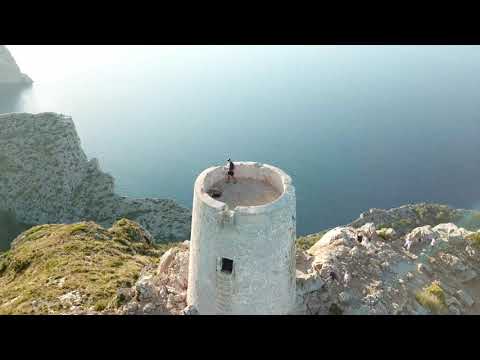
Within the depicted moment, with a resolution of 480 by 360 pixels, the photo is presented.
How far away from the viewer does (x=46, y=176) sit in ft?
231

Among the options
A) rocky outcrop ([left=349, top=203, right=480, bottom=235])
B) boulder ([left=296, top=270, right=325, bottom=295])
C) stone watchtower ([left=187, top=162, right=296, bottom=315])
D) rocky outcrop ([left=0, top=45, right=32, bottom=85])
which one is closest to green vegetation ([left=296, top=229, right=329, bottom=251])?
rocky outcrop ([left=349, top=203, right=480, bottom=235])

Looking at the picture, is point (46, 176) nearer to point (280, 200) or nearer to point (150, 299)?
point (150, 299)

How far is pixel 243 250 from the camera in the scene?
1199 centimetres

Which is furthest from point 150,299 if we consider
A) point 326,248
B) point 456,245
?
point 456,245

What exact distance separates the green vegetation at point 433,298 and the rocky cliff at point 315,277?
40 mm

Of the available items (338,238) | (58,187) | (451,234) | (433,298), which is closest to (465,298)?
(433,298)

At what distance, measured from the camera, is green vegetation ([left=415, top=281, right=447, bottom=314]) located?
1814 cm

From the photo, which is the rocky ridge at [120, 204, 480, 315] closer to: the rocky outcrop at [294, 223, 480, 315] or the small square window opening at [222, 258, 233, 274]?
the rocky outcrop at [294, 223, 480, 315]

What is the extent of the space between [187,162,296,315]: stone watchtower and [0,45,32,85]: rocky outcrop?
176 meters

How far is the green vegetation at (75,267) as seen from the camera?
1905 centimetres

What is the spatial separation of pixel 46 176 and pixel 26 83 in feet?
378

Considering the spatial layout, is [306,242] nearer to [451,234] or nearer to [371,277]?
[451,234]

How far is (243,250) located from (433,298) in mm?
10527

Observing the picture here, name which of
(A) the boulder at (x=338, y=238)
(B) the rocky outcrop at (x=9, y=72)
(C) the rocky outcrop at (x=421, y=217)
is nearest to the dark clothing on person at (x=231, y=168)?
(A) the boulder at (x=338, y=238)
